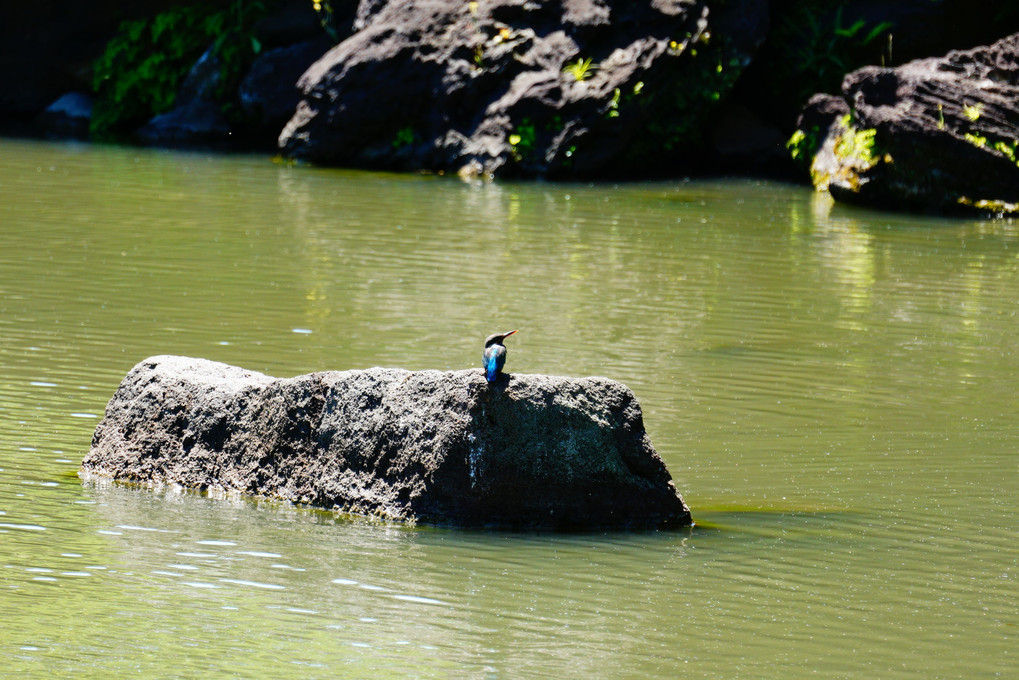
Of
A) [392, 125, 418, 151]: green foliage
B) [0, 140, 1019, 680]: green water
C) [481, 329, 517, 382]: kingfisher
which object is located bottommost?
[0, 140, 1019, 680]: green water

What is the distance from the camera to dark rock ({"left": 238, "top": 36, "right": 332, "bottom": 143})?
22.3m

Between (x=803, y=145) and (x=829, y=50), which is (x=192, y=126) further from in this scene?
(x=829, y=50)

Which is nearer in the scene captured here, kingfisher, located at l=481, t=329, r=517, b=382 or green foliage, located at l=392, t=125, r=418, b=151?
kingfisher, located at l=481, t=329, r=517, b=382

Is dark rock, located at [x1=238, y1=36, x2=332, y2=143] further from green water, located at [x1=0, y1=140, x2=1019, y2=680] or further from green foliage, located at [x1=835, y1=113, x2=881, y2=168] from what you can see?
green foliage, located at [x1=835, y1=113, x2=881, y2=168]

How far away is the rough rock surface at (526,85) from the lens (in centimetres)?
1912

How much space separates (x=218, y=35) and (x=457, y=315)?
1549cm

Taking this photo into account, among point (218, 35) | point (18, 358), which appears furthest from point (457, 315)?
point (218, 35)

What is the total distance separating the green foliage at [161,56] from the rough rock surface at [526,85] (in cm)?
364

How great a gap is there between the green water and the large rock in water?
156 mm

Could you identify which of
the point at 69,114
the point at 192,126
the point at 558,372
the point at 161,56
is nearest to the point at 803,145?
the point at 192,126

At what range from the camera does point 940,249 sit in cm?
1381

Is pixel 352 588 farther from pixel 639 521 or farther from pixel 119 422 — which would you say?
pixel 119 422

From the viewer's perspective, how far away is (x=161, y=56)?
78.7ft

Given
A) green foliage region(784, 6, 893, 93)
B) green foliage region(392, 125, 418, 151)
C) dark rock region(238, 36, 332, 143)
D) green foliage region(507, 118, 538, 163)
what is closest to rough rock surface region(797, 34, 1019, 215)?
green foliage region(784, 6, 893, 93)
